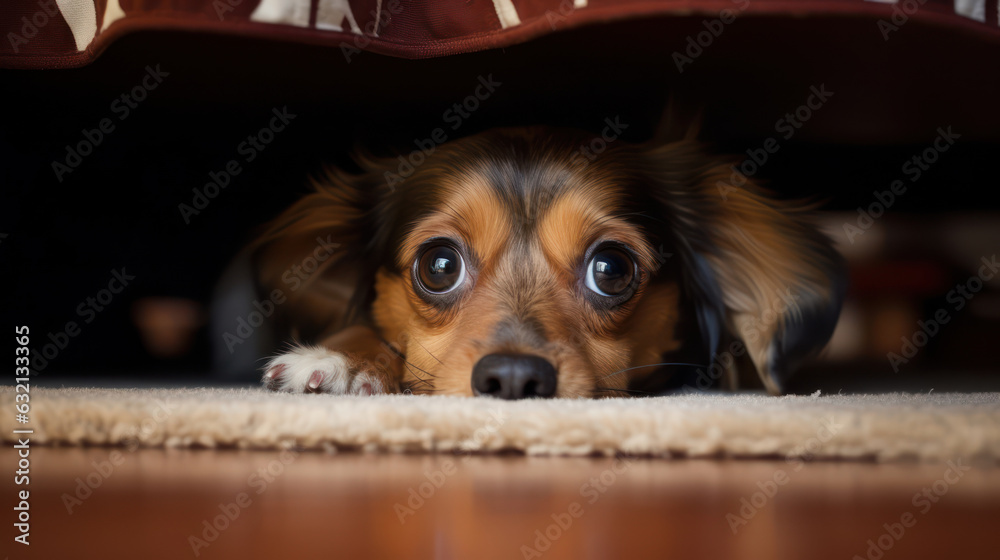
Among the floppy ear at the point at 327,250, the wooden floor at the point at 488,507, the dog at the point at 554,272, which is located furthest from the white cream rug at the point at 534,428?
the floppy ear at the point at 327,250

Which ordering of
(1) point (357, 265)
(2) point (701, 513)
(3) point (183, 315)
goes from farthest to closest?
(3) point (183, 315) → (1) point (357, 265) → (2) point (701, 513)

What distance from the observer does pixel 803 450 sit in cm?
105

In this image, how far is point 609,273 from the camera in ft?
6.40

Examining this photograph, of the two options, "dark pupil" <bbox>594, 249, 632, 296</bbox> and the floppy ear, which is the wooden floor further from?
the floppy ear

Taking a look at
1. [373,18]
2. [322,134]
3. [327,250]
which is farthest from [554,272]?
[322,134]

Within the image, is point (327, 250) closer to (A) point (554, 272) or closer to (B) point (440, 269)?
(B) point (440, 269)

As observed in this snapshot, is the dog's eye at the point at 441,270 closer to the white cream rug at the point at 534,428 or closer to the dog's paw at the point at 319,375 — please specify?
the dog's paw at the point at 319,375

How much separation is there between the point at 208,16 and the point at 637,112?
1.60m

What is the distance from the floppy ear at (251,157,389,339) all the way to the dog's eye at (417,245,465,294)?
38cm

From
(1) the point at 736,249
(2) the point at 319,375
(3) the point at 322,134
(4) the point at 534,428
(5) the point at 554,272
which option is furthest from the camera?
(3) the point at 322,134

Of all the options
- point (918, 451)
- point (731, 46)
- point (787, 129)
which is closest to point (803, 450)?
point (918, 451)

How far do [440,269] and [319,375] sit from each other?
0.48 metres

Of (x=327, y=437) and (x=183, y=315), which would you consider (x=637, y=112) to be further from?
(x=183, y=315)

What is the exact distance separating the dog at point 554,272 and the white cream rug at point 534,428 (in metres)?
0.42
